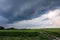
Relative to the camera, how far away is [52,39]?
108 ft

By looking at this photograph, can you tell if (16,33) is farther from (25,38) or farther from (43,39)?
(43,39)

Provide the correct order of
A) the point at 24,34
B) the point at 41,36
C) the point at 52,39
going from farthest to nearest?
the point at 24,34, the point at 41,36, the point at 52,39

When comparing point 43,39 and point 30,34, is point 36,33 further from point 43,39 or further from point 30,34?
point 43,39

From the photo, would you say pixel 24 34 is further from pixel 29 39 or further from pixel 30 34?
pixel 29 39

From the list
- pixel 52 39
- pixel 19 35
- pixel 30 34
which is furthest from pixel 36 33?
pixel 52 39

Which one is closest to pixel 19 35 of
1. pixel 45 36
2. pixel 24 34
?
pixel 24 34

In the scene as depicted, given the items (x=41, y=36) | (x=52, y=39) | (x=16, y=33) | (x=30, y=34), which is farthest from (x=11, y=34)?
(x=52, y=39)

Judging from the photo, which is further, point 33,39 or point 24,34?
point 24,34

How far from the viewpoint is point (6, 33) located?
3903 centimetres

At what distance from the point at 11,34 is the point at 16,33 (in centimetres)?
110

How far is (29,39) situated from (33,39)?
2.51ft

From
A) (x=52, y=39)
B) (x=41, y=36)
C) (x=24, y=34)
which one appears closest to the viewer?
(x=52, y=39)

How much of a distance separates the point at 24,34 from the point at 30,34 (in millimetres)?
1270

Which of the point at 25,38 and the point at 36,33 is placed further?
the point at 36,33
